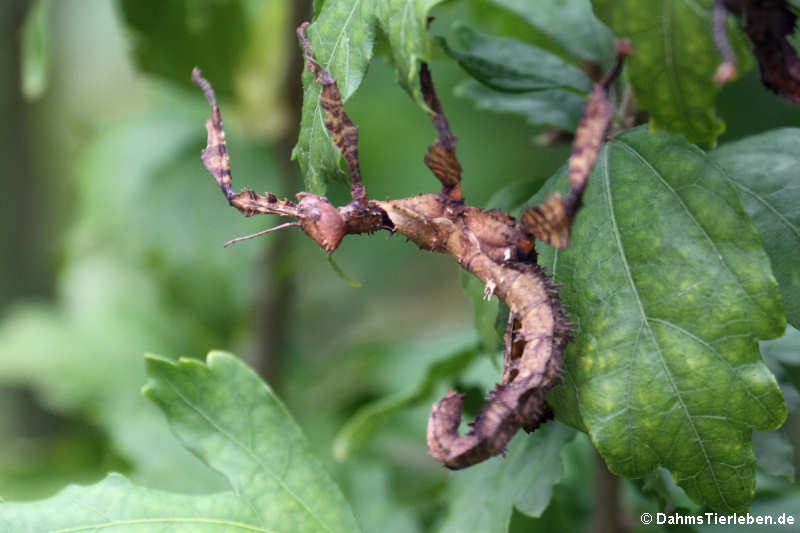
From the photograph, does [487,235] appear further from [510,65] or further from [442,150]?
[510,65]

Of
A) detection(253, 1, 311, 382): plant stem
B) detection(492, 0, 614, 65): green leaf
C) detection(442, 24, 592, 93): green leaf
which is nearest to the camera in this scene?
detection(442, 24, 592, 93): green leaf

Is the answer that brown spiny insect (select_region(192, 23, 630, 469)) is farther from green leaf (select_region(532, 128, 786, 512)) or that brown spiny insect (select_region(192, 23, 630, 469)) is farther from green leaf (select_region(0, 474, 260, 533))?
green leaf (select_region(0, 474, 260, 533))

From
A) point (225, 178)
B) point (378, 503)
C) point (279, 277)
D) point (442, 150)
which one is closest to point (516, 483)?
point (442, 150)

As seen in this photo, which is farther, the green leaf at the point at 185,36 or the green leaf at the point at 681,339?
the green leaf at the point at 185,36

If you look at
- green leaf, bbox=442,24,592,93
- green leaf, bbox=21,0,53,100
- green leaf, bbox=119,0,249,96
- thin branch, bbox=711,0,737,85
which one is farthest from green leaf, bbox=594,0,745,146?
green leaf, bbox=119,0,249,96

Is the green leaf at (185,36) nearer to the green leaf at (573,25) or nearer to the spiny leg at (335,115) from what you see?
the green leaf at (573,25)

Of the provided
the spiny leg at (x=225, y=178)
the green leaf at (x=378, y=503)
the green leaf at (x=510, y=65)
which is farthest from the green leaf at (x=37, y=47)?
the green leaf at (x=378, y=503)
